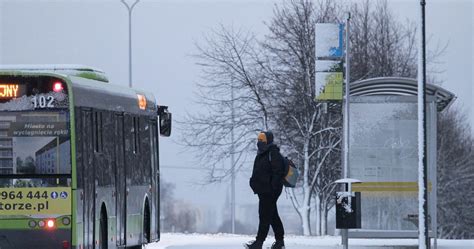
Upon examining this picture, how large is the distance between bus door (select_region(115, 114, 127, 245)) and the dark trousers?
81.3 inches

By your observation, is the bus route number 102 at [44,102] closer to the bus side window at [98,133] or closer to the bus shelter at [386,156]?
the bus side window at [98,133]

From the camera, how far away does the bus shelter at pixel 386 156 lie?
92.1ft

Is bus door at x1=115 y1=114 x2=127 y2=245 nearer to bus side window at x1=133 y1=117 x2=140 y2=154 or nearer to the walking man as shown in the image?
bus side window at x1=133 y1=117 x2=140 y2=154

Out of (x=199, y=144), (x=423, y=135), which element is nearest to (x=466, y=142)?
(x=199, y=144)

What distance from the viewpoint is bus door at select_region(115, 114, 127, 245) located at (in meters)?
21.3

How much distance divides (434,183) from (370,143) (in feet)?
4.93

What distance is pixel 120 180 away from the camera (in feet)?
71.2

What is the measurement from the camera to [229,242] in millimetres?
30750

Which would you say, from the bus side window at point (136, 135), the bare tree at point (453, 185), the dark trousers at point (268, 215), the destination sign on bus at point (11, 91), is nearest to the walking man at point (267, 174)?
the dark trousers at point (268, 215)

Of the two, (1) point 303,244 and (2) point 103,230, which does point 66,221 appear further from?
(1) point 303,244

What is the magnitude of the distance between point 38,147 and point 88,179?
44.1 inches

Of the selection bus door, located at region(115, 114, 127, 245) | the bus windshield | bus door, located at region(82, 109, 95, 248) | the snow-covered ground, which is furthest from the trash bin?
the bus windshield

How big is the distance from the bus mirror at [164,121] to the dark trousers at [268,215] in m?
2.88

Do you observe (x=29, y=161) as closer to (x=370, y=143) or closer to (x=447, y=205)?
(x=370, y=143)
